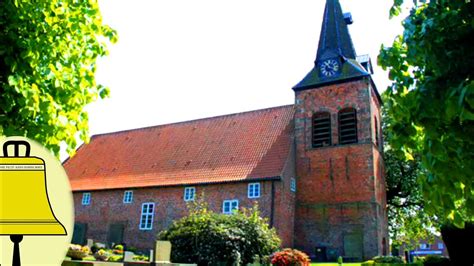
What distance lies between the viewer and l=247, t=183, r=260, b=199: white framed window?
2403 cm

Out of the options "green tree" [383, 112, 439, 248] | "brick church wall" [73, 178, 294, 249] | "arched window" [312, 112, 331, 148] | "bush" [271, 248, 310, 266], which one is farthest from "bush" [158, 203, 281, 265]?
"green tree" [383, 112, 439, 248]

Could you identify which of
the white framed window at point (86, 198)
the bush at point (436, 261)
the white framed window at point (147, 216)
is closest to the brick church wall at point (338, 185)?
the bush at point (436, 261)

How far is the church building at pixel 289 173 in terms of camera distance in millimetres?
24031

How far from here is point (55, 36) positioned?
436cm

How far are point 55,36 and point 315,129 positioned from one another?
77.3 feet

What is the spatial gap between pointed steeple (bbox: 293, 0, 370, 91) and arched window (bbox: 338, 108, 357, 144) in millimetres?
2137

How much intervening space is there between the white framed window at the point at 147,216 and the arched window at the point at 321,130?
37.8 ft

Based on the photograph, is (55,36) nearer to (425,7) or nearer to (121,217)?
(425,7)

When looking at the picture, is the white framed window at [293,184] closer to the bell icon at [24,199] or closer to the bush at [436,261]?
the bush at [436,261]

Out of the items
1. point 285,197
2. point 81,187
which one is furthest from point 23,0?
point 81,187

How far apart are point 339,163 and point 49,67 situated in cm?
2291

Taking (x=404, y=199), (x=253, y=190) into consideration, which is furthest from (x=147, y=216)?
(x=404, y=199)

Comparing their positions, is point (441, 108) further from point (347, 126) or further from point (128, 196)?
point (128, 196)

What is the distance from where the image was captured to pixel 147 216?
27.8 meters
